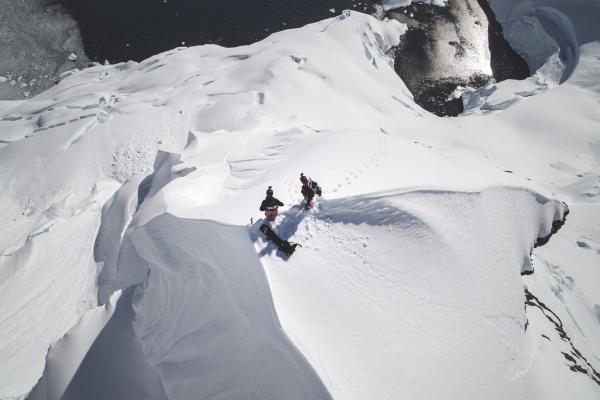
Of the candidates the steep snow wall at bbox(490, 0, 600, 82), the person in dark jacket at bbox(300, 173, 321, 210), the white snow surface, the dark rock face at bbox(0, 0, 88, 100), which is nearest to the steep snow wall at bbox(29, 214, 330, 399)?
the white snow surface

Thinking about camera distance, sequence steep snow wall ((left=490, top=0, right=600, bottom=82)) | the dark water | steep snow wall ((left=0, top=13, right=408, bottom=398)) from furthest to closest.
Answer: the dark water
steep snow wall ((left=490, top=0, right=600, bottom=82))
steep snow wall ((left=0, top=13, right=408, bottom=398))

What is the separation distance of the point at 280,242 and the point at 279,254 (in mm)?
222

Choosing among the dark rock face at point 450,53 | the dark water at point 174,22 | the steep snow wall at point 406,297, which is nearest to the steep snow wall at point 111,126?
the dark rock face at point 450,53

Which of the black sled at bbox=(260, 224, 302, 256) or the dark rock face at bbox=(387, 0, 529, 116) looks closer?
the black sled at bbox=(260, 224, 302, 256)

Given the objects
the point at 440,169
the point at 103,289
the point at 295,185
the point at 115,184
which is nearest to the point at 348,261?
the point at 295,185

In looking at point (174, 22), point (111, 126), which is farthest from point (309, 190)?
point (174, 22)

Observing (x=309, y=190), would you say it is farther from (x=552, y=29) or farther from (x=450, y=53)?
(x=552, y=29)

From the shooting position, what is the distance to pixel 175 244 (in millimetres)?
7398

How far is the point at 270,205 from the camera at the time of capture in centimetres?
661

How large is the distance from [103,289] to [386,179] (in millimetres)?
7400

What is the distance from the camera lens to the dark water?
18812 mm

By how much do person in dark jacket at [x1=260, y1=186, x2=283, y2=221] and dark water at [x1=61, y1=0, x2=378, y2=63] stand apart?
51.2ft

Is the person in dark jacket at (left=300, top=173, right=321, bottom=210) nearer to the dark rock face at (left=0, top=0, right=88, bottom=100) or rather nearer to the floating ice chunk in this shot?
the dark rock face at (left=0, top=0, right=88, bottom=100)

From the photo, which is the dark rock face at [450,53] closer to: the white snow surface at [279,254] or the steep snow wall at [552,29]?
the steep snow wall at [552,29]
